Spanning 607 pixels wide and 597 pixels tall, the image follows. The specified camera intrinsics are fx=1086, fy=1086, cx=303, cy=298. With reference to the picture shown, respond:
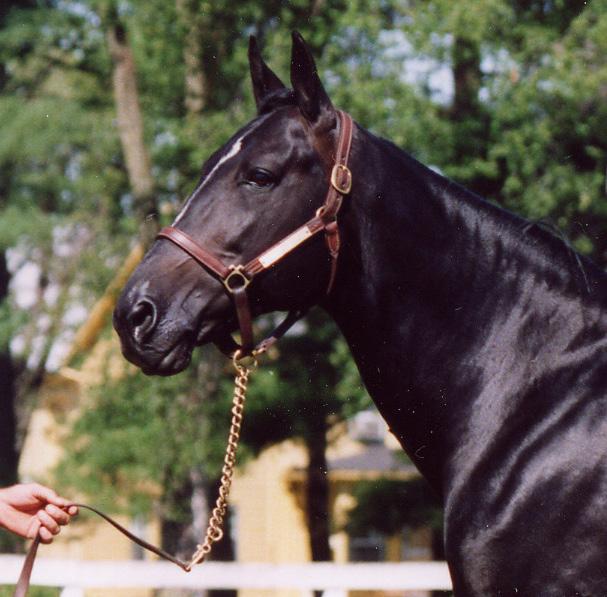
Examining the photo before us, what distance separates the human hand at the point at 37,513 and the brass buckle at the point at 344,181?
1.34m

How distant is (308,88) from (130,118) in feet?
47.9

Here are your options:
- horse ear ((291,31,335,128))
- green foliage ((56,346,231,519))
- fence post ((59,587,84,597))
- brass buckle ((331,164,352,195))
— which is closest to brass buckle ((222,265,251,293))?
brass buckle ((331,164,352,195))

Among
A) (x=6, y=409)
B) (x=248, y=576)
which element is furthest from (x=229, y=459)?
(x=6, y=409)

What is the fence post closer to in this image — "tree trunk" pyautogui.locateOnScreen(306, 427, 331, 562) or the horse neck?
the horse neck

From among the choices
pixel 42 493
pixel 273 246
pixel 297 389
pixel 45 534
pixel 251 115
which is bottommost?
pixel 297 389

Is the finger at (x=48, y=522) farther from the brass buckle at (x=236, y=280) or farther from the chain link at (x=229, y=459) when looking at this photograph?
the brass buckle at (x=236, y=280)

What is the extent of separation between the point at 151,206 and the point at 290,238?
14.0 meters

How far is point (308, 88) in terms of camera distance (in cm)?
324

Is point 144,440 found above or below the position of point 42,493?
below

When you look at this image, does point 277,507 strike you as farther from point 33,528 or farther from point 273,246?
point 273,246

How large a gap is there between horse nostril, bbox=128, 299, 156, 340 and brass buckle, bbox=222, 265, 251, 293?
0.22 meters

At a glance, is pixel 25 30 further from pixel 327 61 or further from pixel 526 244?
pixel 526 244

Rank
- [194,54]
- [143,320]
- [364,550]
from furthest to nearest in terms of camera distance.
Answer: [364,550], [194,54], [143,320]

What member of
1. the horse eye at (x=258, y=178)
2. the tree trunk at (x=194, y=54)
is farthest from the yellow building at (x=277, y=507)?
the horse eye at (x=258, y=178)
